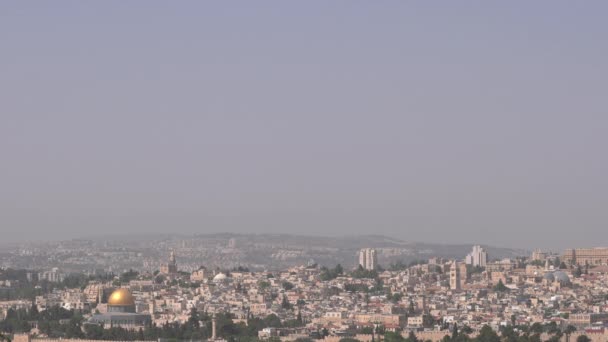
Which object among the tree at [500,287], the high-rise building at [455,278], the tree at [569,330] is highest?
the high-rise building at [455,278]

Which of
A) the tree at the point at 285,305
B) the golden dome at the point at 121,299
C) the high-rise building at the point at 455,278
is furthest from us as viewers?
the high-rise building at the point at 455,278

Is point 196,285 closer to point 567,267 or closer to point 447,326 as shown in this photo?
point 567,267

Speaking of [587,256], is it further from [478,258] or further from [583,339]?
[583,339]

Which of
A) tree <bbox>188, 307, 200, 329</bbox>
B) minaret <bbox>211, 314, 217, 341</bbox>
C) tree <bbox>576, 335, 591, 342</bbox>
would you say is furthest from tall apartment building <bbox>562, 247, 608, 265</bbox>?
tree <bbox>576, 335, 591, 342</bbox>

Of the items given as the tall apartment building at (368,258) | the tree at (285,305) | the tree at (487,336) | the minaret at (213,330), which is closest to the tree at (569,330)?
the tree at (487,336)

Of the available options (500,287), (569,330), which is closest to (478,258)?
(500,287)

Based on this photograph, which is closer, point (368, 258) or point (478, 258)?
point (478, 258)

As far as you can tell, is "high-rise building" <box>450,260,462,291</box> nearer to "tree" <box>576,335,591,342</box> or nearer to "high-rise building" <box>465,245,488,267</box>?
"high-rise building" <box>465,245,488,267</box>

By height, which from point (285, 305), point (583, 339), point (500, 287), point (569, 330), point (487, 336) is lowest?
point (583, 339)

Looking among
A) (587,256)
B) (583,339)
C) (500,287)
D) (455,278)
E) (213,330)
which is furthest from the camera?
(587,256)

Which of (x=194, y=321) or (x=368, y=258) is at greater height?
(x=368, y=258)

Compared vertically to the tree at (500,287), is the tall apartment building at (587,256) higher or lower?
higher

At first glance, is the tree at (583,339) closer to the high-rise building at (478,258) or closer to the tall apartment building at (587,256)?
the tall apartment building at (587,256)

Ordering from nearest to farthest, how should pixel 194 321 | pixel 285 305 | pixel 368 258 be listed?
pixel 194 321
pixel 285 305
pixel 368 258
